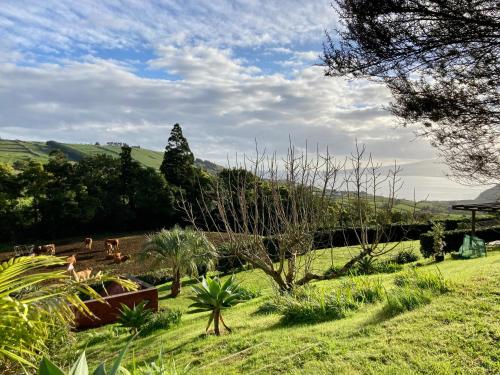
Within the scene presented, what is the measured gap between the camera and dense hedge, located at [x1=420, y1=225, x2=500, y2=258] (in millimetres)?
15266

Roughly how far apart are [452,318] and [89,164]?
30971 millimetres

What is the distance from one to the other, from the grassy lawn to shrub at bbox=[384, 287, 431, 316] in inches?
5.6

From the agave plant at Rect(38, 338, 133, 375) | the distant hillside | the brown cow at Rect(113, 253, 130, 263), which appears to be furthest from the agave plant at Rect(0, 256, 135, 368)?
the distant hillside

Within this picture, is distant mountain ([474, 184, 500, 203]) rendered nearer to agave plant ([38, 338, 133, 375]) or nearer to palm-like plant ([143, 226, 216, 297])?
agave plant ([38, 338, 133, 375])

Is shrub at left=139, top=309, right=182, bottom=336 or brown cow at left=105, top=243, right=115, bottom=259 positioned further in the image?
brown cow at left=105, top=243, right=115, bottom=259

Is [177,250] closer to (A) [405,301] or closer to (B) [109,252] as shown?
(B) [109,252]

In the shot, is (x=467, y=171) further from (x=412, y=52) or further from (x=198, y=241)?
(x=198, y=241)

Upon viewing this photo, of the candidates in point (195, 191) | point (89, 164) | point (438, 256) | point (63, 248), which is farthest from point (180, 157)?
point (438, 256)

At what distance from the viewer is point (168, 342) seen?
259 inches

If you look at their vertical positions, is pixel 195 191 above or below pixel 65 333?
above

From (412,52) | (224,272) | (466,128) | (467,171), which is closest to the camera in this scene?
(412,52)

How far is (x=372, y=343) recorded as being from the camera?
173 inches

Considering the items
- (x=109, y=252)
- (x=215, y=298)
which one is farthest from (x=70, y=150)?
(x=215, y=298)

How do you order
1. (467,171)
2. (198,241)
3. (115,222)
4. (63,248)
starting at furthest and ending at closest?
(115,222)
(63,248)
(198,241)
(467,171)
